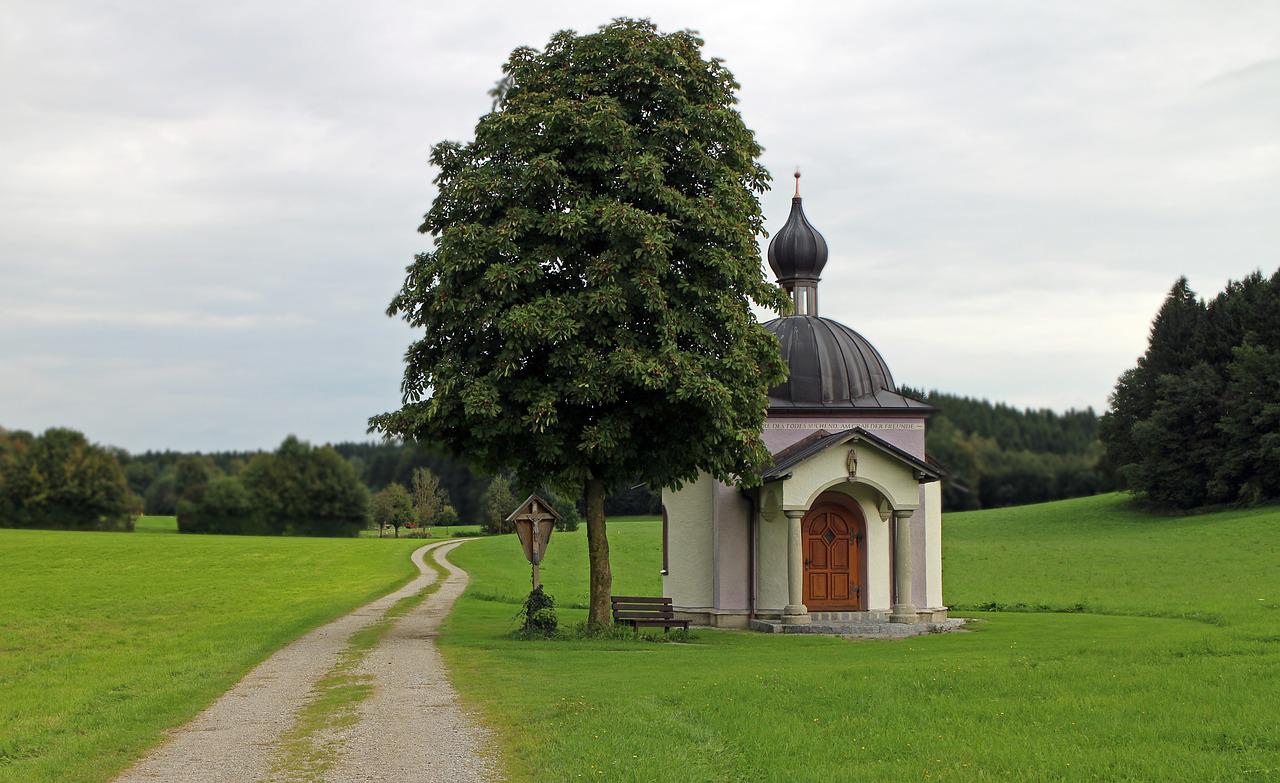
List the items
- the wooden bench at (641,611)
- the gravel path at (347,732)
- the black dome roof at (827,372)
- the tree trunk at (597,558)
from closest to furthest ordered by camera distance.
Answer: the gravel path at (347,732) < the tree trunk at (597,558) < the wooden bench at (641,611) < the black dome roof at (827,372)

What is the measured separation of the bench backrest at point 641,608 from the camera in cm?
2672

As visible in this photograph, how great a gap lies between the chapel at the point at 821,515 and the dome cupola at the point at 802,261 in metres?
0.92

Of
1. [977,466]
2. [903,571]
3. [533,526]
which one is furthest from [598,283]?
[977,466]

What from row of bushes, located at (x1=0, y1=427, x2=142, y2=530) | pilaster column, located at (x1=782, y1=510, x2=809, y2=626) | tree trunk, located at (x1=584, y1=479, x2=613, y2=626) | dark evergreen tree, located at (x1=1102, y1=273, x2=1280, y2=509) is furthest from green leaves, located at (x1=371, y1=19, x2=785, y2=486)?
row of bushes, located at (x1=0, y1=427, x2=142, y2=530)

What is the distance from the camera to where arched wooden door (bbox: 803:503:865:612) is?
3009 cm

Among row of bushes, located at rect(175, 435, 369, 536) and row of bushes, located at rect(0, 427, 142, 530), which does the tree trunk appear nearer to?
row of bushes, located at rect(175, 435, 369, 536)

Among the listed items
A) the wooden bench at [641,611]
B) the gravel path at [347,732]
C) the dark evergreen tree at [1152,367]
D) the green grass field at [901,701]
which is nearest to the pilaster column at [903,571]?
the green grass field at [901,701]

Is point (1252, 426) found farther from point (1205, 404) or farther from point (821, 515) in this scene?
point (821, 515)

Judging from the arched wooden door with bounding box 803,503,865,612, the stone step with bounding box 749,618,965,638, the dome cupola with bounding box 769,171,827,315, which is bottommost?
the stone step with bounding box 749,618,965,638

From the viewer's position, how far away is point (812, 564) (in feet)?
98.8

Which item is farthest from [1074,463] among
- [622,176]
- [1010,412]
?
[622,176]

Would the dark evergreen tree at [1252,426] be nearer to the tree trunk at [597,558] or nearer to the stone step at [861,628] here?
the stone step at [861,628]

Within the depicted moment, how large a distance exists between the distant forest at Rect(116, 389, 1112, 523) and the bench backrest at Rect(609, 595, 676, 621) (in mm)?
62336

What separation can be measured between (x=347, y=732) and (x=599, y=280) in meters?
11.5
